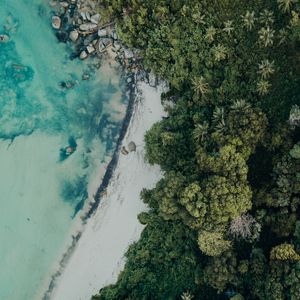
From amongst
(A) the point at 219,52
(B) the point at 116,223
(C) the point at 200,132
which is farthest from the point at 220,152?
(B) the point at 116,223

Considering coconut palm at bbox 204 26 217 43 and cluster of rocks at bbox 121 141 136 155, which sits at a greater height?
coconut palm at bbox 204 26 217 43

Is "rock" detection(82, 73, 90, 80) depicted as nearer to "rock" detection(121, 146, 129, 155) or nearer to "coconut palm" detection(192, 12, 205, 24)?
"rock" detection(121, 146, 129, 155)

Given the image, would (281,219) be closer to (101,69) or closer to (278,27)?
(278,27)

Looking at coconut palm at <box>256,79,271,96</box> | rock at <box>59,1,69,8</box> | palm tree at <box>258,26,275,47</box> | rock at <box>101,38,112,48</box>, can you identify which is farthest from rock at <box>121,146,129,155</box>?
palm tree at <box>258,26,275,47</box>

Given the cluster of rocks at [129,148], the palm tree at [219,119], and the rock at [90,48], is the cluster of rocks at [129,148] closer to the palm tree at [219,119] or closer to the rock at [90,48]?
the palm tree at [219,119]

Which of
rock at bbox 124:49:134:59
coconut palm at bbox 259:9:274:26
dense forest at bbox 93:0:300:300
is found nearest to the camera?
dense forest at bbox 93:0:300:300

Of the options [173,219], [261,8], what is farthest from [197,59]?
[173,219]

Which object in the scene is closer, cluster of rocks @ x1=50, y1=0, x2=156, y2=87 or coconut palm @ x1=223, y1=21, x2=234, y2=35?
coconut palm @ x1=223, y1=21, x2=234, y2=35
